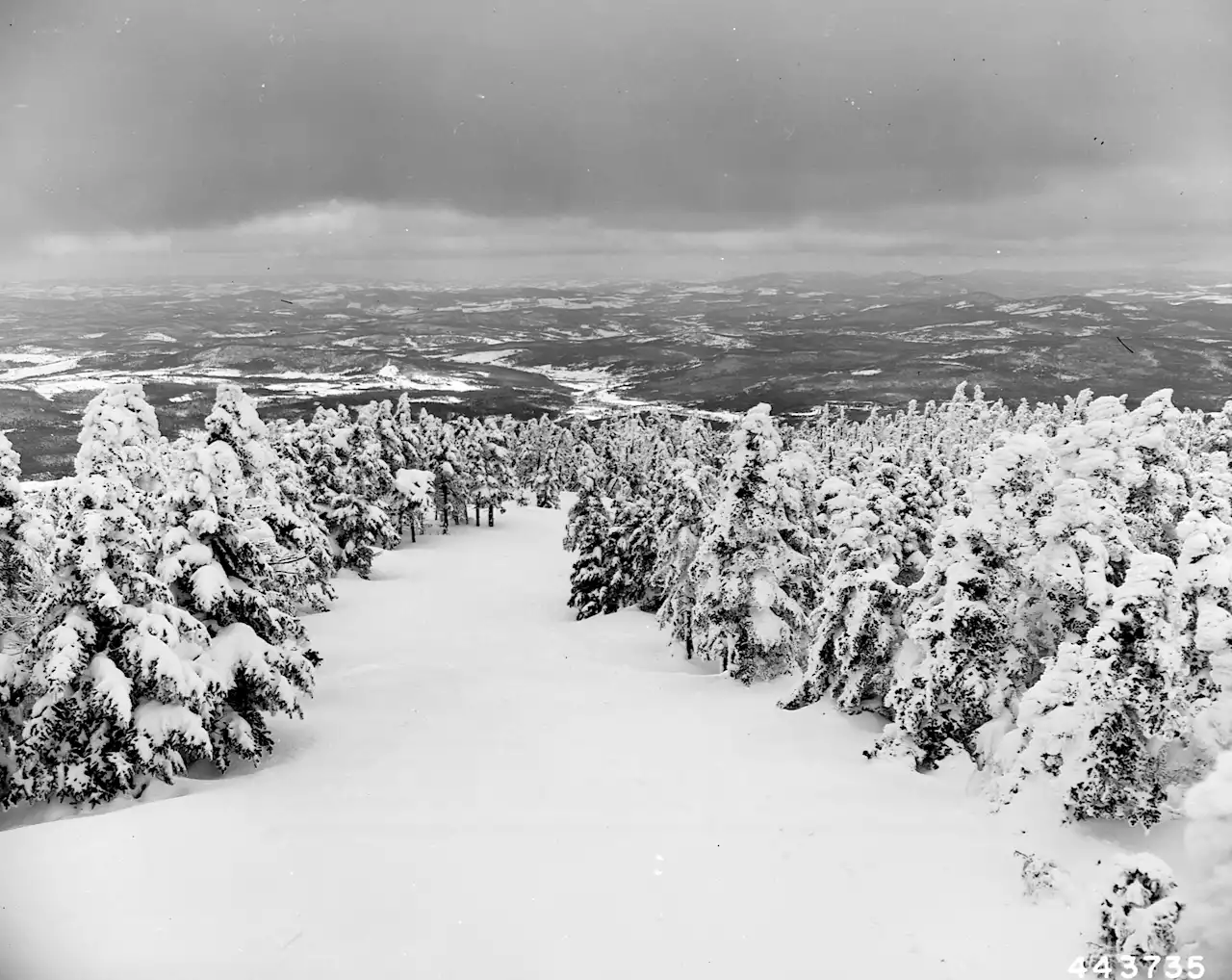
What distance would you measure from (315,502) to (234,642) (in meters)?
32.3

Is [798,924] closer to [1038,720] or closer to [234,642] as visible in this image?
[1038,720]

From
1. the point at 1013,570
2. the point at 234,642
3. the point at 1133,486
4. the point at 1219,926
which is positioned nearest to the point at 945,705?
the point at 1013,570

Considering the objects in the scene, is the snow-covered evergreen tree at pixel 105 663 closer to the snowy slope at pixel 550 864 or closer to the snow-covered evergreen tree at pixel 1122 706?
the snowy slope at pixel 550 864

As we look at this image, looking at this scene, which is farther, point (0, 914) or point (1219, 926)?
point (0, 914)

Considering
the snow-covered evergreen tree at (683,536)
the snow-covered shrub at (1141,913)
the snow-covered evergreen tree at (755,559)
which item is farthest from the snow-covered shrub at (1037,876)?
the snow-covered evergreen tree at (683,536)

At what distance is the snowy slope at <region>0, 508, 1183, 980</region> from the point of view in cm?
1030

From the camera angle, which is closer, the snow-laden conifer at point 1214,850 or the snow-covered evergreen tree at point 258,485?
the snow-laden conifer at point 1214,850

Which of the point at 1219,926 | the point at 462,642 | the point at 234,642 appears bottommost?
the point at 462,642

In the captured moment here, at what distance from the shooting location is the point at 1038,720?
12.8 m

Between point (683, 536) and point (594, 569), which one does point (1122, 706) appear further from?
point (594, 569)

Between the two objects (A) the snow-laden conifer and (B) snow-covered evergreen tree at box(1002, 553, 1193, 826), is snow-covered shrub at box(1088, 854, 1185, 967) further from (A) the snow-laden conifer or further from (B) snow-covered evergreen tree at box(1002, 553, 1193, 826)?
(B) snow-covered evergreen tree at box(1002, 553, 1193, 826)

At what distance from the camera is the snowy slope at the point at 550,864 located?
10.3m

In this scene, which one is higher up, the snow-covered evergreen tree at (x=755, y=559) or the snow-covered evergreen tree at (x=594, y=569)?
the snow-covered evergreen tree at (x=755, y=559)

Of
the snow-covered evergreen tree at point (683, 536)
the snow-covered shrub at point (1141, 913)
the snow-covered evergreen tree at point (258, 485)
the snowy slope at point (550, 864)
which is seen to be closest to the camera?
the snow-covered shrub at point (1141, 913)
